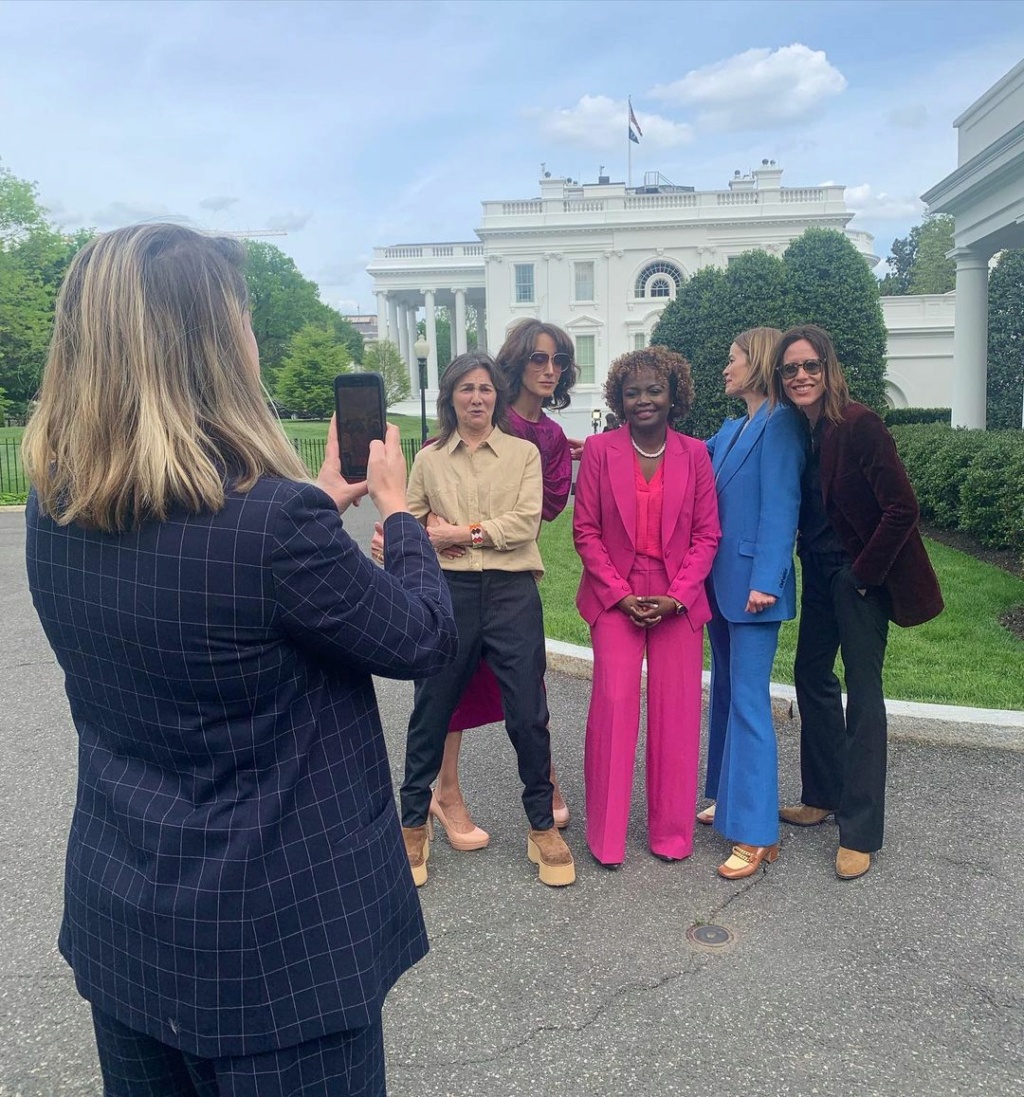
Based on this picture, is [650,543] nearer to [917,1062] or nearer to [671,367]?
[671,367]

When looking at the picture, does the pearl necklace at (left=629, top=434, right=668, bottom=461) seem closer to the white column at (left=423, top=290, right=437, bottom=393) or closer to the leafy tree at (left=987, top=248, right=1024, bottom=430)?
the leafy tree at (left=987, top=248, right=1024, bottom=430)

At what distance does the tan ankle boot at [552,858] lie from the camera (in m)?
3.83

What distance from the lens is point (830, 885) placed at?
149 inches

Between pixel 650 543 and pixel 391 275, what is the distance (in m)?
72.0

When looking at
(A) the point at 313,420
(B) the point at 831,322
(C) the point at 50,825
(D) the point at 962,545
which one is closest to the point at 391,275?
(A) the point at 313,420

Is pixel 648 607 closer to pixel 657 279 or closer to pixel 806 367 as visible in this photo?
pixel 806 367

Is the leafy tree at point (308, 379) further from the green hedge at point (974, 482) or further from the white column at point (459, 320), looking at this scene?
the green hedge at point (974, 482)

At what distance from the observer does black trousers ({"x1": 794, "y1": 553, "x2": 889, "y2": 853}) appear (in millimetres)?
3877

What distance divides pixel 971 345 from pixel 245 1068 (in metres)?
19.3

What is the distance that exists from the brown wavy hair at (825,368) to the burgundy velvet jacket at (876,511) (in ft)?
0.16

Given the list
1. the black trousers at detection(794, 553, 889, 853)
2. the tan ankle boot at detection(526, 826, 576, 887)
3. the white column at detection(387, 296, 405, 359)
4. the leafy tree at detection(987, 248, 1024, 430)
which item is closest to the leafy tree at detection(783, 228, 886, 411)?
the leafy tree at detection(987, 248, 1024, 430)

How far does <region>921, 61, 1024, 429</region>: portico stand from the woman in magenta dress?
13855 mm

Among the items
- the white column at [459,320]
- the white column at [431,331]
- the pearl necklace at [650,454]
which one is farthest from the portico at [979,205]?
the white column at [459,320]

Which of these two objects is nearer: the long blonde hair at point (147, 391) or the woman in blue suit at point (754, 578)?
the long blonde hair at point (147, 391)
